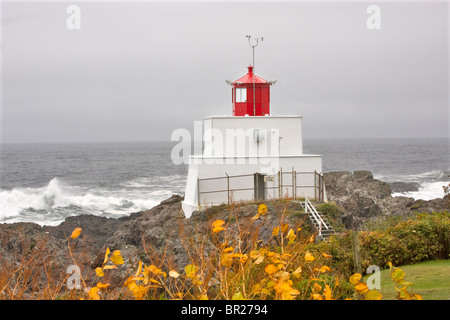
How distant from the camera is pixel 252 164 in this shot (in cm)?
1808

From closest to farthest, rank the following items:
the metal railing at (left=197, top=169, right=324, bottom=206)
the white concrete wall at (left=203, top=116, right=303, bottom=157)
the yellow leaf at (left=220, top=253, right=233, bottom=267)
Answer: the yellow leaf at (left=220, top=253, right=233, bottom=267) → the metal railing at (left=197, top=169, right=324, bottom=206) → the white concrete wall at (left=203, top=116, right=303, bottom=157)

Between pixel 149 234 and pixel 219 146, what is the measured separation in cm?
380

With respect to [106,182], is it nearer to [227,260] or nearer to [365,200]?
[365,200]

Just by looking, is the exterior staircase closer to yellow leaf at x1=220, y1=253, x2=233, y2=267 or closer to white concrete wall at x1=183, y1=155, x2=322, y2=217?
white concrete wall at x1=183, y1=155, x2=322, y2=217

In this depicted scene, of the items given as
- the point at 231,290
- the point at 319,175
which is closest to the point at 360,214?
the point at 319,175

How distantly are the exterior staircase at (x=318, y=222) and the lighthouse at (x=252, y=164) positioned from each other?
49.5 inches

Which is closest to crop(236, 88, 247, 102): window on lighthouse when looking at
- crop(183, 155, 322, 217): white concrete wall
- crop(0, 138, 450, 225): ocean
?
crop(183, 155, 322, 217): white concrete wall

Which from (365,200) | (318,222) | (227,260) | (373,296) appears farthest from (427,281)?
(365,200)

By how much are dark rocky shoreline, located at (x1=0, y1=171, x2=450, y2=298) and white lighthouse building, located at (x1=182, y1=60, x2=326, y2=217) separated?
1004mm

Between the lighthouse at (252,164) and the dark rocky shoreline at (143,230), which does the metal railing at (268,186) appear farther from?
the dark rocky shoreline at (143,230)

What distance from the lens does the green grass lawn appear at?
773cm

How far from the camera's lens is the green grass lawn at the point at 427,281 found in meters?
7.73

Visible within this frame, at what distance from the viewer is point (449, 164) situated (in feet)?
227
